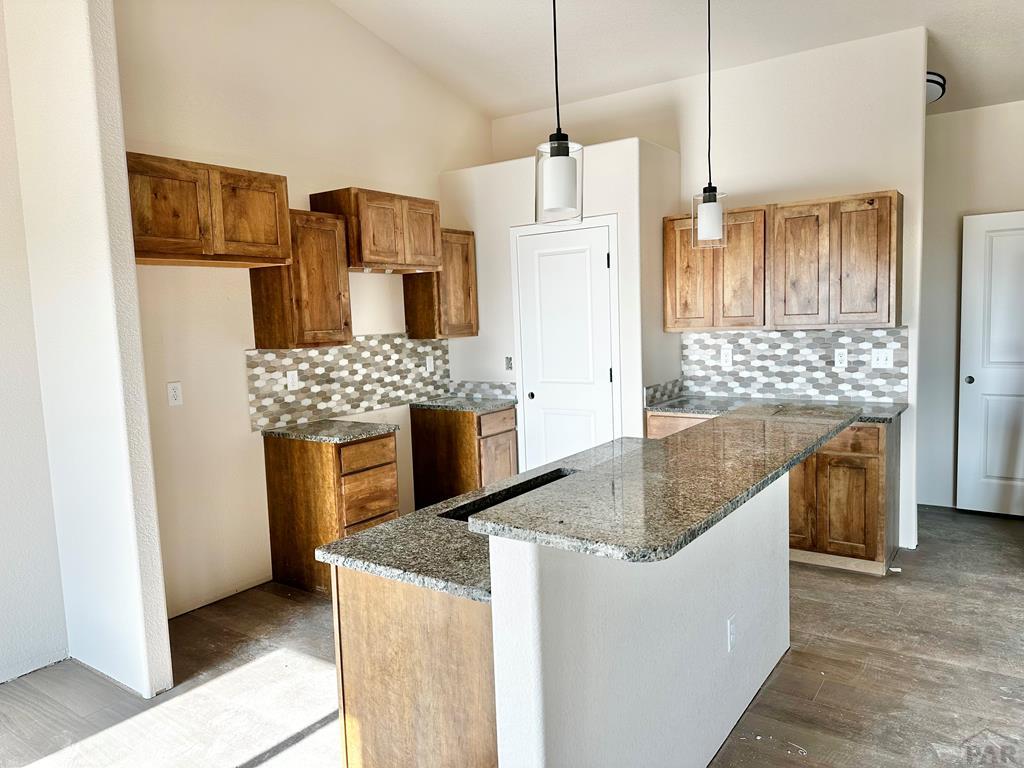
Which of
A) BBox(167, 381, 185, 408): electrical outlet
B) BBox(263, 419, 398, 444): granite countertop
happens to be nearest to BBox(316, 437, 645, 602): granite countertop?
BBox(263, 419, 398, 444): granite countertop

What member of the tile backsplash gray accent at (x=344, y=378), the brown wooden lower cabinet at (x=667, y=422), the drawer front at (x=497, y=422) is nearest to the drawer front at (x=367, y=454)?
the tile backsplash gray accent at (x=344, y=378)

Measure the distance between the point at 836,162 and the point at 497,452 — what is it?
2.80 m

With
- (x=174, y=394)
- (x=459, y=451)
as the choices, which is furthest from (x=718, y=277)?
(x=174, y=394)

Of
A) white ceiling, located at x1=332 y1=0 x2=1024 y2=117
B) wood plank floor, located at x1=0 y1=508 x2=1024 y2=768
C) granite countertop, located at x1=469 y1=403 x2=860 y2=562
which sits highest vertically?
white ceiling, located at x1=332 y1=0 x2=1024 y2=117

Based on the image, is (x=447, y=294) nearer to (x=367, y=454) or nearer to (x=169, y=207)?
(x=367, y=454)

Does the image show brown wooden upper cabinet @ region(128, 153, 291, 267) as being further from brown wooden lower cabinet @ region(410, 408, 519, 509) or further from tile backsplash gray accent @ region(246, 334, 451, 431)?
brown wooden lower cabinet @ region(410, 408, 519, 509)

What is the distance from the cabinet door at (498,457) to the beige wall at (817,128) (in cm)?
209

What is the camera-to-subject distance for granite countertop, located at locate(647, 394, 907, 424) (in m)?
4.00

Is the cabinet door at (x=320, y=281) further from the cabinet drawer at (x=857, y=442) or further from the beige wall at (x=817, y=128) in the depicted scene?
the cabinet drawer at (x=857, y=442)

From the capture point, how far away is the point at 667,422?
4535 mm

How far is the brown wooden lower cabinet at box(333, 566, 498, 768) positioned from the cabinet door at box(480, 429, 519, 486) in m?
2.87

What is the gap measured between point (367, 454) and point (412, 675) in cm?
221

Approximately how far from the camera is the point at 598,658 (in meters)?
1.79

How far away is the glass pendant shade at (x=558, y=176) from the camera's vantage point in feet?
6.74
